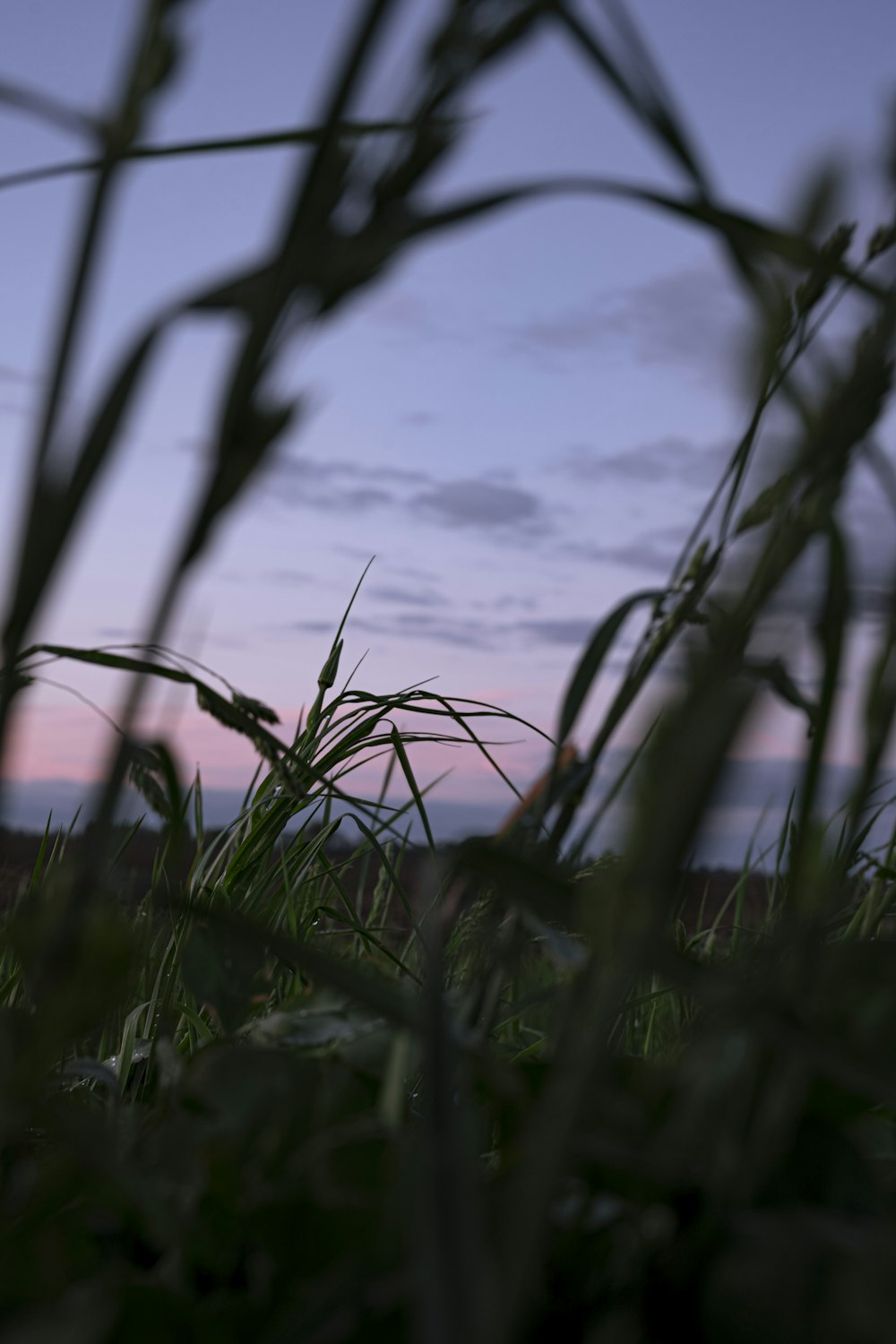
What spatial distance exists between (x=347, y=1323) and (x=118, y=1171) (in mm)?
110

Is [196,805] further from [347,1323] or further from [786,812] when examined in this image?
[347,1323]

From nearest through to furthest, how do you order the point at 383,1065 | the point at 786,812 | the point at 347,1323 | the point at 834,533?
the point at 347,1323, the point at 834,533, the point at 383,1065, the point at 786,812

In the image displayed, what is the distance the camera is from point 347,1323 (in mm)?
382

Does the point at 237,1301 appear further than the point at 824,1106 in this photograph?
No

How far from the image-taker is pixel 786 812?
1.50 metres

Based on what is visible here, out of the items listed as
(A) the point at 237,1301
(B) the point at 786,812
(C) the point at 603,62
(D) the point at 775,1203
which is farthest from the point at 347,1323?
(B) the point at 786,812

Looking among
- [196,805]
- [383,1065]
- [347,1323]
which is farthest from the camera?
[196,805]

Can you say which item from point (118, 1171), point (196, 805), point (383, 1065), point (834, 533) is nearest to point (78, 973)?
point (118, 1171)

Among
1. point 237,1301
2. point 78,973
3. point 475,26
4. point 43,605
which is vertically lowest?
point 237,1301

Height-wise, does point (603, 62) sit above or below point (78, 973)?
above

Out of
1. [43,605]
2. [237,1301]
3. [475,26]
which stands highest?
[475,26]

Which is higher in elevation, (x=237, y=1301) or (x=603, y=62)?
(x=603, y=62)

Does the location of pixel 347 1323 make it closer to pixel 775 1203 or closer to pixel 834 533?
pixel 775 1203

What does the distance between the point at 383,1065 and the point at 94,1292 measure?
244 mm
